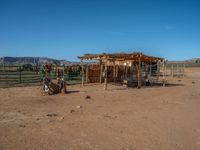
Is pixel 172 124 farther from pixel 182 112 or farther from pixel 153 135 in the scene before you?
pixel 182 112

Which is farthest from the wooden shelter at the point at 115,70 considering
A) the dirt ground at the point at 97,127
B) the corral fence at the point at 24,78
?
the dirt ground at the point at 97,127

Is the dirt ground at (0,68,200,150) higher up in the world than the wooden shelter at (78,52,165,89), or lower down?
lower down

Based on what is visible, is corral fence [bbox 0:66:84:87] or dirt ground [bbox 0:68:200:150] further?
corral fence [bbox 0:66:84:87]

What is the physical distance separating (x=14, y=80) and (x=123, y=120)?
15018mm

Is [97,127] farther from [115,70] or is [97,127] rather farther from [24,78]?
[115,70]

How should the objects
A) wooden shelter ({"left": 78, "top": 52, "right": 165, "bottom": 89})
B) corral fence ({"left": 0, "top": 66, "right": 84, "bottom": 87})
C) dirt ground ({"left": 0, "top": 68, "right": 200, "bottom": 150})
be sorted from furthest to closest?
1. wooden shelter ({"left": 78, "top": 52, "right": 165, "bottom": 89})
2. corral fence ({"left": 0, "top": 66, "right": 84, "bottom": 87})
3. dirt ground ({"left": 0, "top": 68, "right": 200, "bottom": 150})

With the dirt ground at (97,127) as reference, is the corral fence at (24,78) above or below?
above

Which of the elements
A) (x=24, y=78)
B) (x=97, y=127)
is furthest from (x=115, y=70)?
(x=97, y=127)

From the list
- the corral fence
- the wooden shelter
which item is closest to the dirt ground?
the corral fence

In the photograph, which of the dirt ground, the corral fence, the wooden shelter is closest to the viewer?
the dirt ground

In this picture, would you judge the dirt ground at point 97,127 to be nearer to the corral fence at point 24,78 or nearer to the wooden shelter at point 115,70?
the corral fence at point 24,78

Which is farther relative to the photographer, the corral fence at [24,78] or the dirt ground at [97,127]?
the corral fence at [24,78]

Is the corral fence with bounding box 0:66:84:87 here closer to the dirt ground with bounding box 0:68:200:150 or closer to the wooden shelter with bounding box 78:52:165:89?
the wooden shelter with bounding box 78:52:165:89

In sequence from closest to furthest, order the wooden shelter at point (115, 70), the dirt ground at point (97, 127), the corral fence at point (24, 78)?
the dirt ground at point (97, 127) → the corral fence at point (24, 78) → the wooden shelter at point (115, 70)
